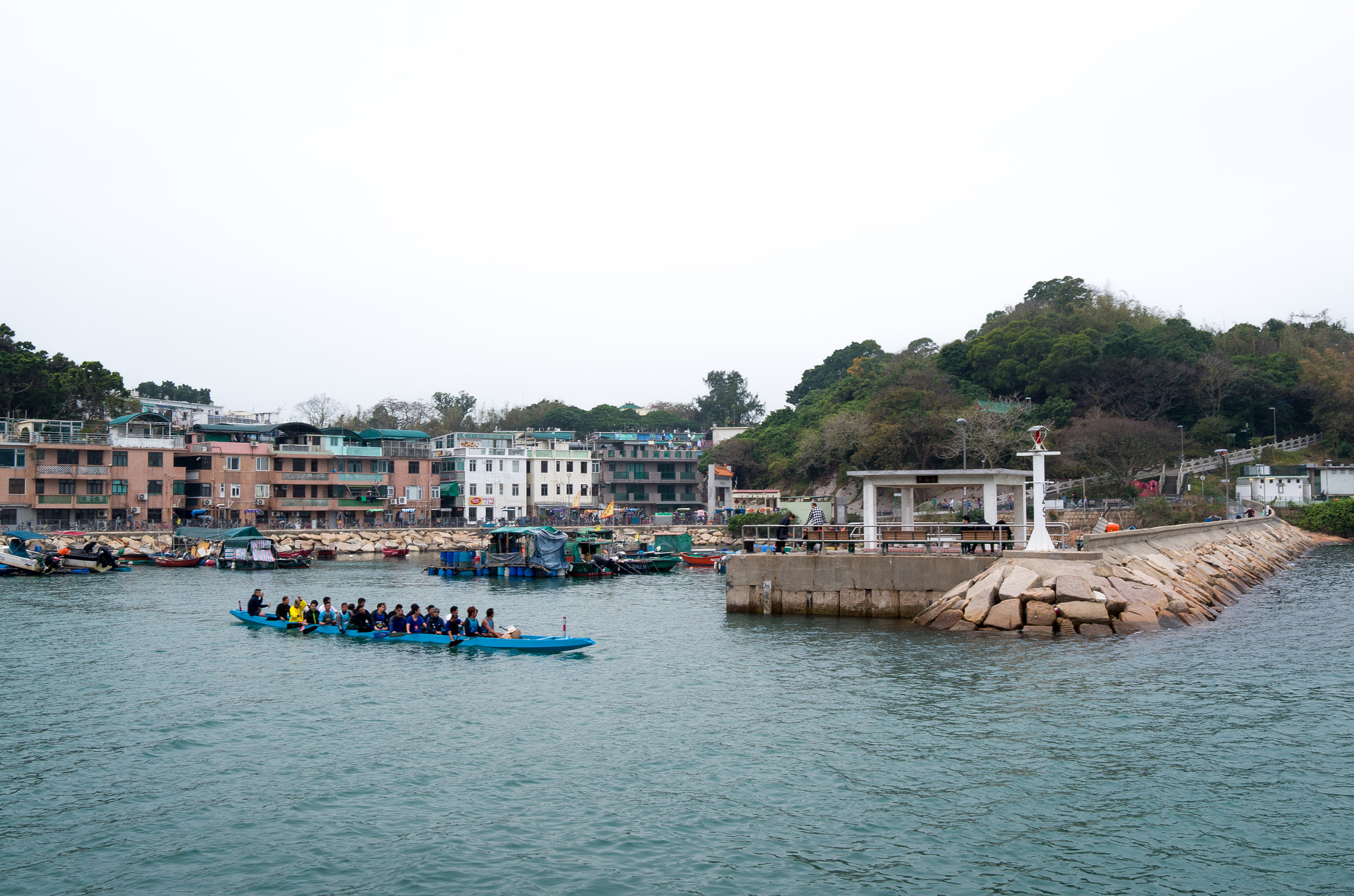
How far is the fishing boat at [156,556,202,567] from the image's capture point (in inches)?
Result: 2530

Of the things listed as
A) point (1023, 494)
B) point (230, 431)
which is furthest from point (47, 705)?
point (230, 431)

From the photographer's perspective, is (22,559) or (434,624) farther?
(22,559)

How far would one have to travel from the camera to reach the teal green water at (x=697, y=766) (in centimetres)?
1312

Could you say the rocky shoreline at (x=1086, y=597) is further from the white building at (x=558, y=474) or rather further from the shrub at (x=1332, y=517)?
the white building at (x=558, y=474)

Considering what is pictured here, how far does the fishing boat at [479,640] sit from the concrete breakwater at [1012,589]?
7.81m

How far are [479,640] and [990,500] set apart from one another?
19.0 m

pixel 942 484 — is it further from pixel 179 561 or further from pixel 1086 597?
pixel 179 561

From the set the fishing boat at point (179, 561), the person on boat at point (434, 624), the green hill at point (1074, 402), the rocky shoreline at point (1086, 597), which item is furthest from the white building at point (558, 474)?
the rocky shoreline at point (1086, 597)

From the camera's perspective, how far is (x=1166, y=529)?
4319 centimetres

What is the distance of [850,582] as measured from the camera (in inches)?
1304

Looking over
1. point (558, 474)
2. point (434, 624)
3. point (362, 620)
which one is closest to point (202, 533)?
point (558, 474)

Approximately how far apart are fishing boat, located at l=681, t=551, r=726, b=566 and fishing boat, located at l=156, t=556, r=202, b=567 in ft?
110

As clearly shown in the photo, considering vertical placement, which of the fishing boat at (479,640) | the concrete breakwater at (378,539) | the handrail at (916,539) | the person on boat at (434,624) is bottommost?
the fishing boat at (479,640)

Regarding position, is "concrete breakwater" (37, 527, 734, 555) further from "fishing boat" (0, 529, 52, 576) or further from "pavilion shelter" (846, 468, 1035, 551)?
"pavilion shelter" (846, 468, 1035, 551)
